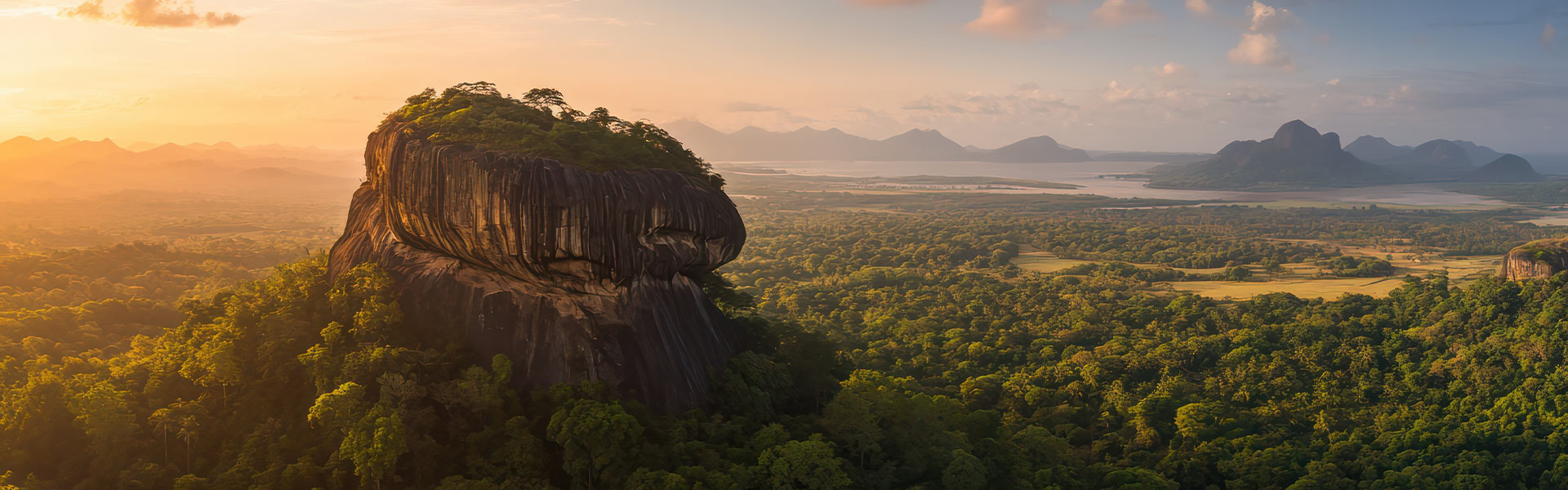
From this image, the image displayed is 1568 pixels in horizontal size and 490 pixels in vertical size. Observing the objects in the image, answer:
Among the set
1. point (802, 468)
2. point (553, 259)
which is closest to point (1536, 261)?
point (802, 468)

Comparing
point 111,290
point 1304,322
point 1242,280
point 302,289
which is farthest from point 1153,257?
point 111,290

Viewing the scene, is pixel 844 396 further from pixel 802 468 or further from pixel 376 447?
pixel 376 447

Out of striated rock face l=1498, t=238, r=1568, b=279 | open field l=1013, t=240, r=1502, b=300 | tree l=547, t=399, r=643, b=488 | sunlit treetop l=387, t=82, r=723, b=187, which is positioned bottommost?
open field l=1013, t=240, r=1502, b=300

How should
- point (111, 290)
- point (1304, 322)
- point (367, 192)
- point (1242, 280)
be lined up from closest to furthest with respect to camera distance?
point (367, 192), point (1304, 322), point (111, 290), point (1242, 280)

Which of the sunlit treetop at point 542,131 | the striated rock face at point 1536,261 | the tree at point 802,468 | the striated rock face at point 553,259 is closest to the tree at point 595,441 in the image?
the striated rock face at point 553,259

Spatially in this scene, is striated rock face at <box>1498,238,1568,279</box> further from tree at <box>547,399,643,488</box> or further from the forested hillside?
tree at <box>547,399,643,488</box>

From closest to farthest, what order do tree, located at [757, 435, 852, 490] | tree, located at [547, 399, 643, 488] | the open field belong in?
tree, located at [547, 399, 643, 488], tree, located at [757, 435, 852, 490], the open field

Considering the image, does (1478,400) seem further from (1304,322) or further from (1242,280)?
(1242,280)

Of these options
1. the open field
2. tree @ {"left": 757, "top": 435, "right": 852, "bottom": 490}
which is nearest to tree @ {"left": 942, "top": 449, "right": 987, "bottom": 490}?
tree @ {"left": 757, "top": 435, "right": 852, "bottom": 490}
